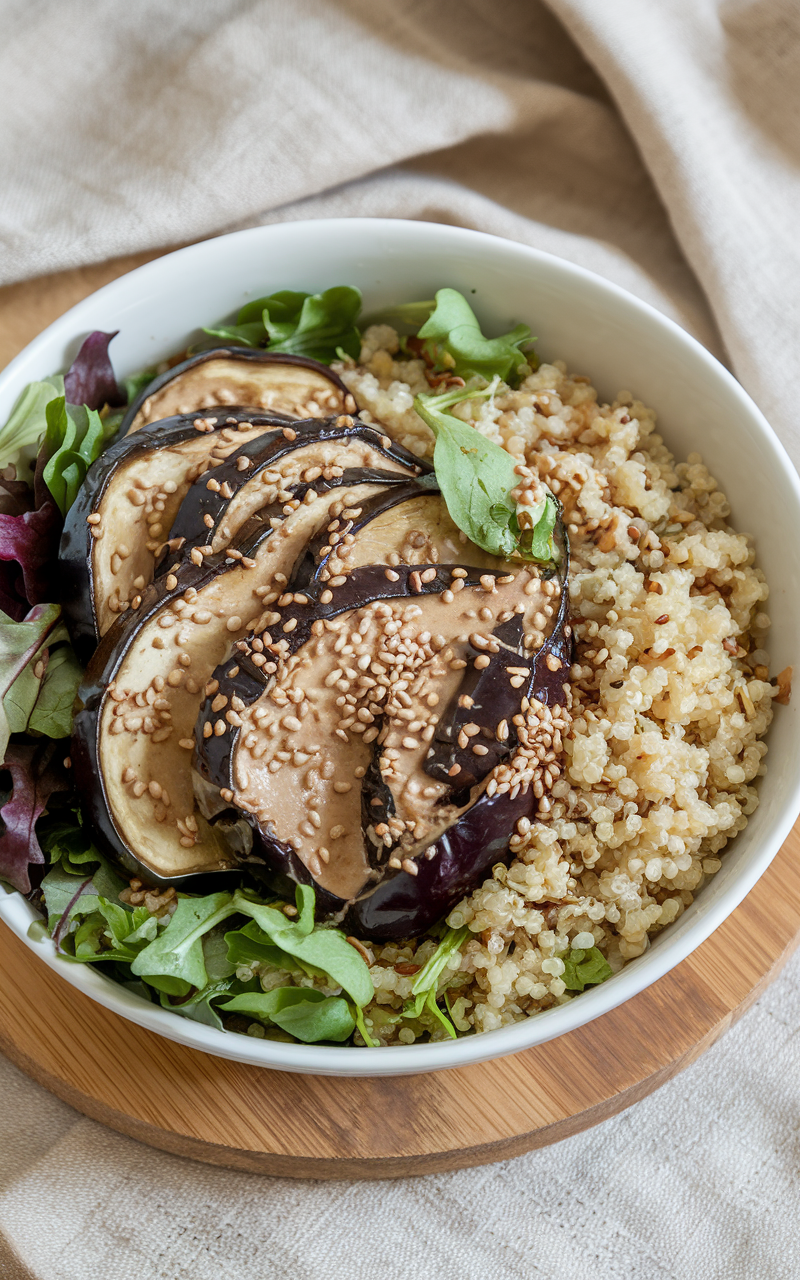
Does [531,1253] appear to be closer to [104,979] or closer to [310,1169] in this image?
[310,1169]

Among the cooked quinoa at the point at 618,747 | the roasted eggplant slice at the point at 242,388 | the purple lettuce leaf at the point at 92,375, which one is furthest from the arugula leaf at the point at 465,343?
the purple lettuce leaf at the point at 92,375

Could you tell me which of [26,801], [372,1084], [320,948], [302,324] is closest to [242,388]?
[302,324]

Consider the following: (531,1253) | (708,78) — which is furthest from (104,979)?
(708,78)

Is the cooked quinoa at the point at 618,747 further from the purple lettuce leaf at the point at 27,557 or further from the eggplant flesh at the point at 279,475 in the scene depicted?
the purple lettuce leaf at the point at 27,557

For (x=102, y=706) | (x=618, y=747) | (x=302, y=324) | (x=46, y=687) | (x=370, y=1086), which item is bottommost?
(x=370, y=1086)

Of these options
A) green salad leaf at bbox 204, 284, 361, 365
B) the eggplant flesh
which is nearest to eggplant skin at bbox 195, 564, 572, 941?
the eggplant flesh

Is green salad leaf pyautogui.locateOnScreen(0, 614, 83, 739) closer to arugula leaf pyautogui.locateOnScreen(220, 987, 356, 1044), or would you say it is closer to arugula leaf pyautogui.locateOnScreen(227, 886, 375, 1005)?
arugula leaf pyautogui.locateOnScreen(227, 886, 375, 1005)

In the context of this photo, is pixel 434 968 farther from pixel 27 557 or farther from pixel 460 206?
pixel 460 206
